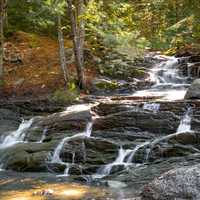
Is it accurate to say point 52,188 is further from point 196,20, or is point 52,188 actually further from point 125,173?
point 196,20

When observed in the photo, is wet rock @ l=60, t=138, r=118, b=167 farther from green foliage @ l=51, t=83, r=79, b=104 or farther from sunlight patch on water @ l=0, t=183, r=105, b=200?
green foliage @ l=51, t=83, r=79, b=104

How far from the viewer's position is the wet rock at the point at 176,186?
714 centimetres

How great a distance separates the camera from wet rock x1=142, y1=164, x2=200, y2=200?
714 cm

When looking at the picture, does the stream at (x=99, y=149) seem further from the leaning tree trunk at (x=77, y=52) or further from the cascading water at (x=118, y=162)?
the leaning tree trunk at (x=77, y=52)

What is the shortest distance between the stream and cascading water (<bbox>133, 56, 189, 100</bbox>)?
110 inches

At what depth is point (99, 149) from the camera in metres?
12.7

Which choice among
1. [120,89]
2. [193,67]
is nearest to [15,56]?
[120,89]

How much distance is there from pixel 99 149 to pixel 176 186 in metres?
5.61

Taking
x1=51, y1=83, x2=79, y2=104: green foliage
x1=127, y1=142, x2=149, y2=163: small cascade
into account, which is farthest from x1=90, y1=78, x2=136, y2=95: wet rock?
x1=127, y1=142, x2=149, y2=163: small cascade

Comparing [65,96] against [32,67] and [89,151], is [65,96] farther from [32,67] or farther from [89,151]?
[89,151]

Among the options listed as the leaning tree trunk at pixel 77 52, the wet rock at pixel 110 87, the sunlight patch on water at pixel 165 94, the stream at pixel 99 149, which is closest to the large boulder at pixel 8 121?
the stream at pixel 99 149

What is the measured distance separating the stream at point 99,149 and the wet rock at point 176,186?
5.46 ft

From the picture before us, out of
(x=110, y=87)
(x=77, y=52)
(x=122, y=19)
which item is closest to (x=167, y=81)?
(x=110, y=87)

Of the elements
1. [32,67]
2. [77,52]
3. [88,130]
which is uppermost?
[77,52]
